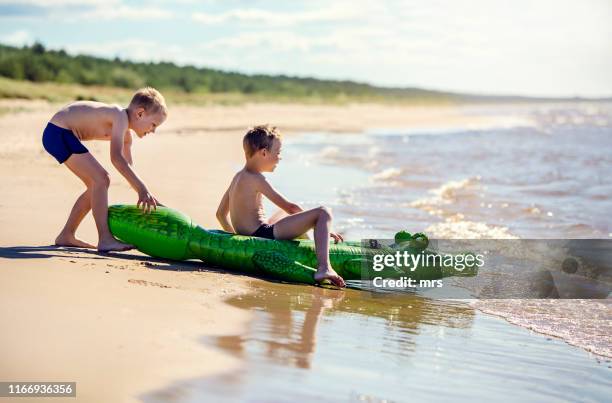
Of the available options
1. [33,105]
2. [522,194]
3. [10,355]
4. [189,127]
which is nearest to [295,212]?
[10,355]

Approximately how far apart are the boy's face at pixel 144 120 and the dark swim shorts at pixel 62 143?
379mm

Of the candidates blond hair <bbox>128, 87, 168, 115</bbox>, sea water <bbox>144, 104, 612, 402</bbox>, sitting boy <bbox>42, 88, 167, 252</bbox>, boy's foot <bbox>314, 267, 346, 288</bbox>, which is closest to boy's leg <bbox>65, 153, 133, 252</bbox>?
sitting boy <bbox>42, 88, 167, 252</bbox>

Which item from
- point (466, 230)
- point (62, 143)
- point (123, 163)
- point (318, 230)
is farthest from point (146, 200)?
point (466, 230)

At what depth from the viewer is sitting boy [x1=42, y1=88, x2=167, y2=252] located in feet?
18.5

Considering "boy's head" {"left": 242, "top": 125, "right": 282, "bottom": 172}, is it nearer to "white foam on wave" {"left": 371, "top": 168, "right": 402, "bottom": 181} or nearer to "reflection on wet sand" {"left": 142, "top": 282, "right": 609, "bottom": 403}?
"reflection on wet sand" {"left": 142, "top": 282, "right": 609, "bottom": 403}

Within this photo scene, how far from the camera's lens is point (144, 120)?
229 inches

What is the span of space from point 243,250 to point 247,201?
0.43 meters

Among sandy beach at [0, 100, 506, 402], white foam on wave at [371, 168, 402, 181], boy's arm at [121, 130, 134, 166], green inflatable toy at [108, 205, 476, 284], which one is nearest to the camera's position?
sandy beach at [0, 100, 506, 402]

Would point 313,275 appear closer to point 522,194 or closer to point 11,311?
point 11,311

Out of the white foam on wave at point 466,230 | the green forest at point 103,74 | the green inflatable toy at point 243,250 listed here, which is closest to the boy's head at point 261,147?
the green inflatable toy at point 243,250

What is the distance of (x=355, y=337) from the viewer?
13.5 ft

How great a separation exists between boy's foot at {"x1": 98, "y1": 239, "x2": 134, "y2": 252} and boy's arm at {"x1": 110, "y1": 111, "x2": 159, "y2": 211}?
Answer: 28cm

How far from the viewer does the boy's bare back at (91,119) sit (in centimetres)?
584

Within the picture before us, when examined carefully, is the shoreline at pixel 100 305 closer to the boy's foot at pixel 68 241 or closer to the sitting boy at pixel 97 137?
the boy's foot at pixel 68 241
